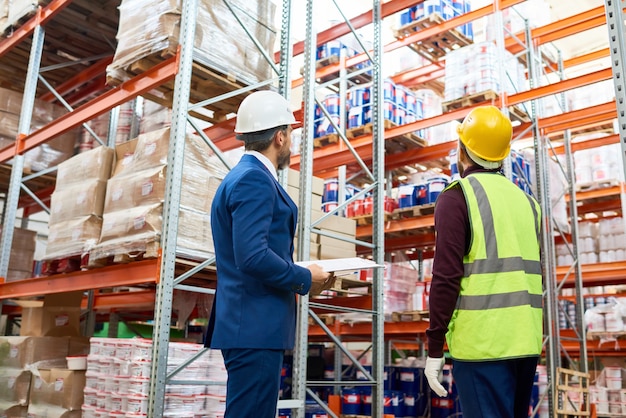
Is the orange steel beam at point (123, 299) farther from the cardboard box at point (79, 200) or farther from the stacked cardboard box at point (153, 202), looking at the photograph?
the stacked cardboard box at point (153, 202)

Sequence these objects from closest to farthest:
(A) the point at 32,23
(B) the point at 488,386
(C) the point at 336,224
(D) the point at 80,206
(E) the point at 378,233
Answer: (B) the point at 488,386 → (D) the point at 80,206 → (E) the point at 378,233 → (C) the point at 336,224 → (A) the point at 32,23

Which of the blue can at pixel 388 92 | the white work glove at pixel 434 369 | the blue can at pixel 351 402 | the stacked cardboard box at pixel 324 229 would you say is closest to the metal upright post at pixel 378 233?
the stacked cardboard box at pixel 324 229

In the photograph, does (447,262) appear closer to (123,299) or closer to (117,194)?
(117,194)

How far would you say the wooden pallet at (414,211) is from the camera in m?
8.81

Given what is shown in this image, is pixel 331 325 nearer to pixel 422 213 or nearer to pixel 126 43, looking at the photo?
pixel 422 213

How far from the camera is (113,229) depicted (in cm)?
517

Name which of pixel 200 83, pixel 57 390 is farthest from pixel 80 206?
pixel 57 390

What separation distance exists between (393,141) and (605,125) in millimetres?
4752

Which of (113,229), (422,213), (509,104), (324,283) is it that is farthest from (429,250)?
(324,283)

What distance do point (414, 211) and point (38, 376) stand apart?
17.4 ft

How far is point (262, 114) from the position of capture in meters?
2.82

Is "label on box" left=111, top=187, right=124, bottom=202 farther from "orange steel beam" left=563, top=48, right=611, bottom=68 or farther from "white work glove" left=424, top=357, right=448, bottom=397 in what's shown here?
"orange steel beam" left=563, top=48, right=611, bottom=68

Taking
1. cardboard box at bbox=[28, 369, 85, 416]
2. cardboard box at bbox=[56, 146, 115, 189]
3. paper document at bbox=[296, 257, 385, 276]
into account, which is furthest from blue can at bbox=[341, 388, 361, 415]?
paper document at bbox=[296, 257, 385, 276]

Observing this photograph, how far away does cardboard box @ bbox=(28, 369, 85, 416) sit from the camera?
555cm
